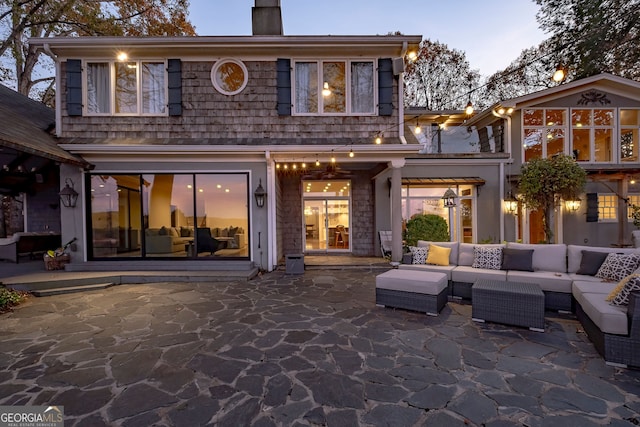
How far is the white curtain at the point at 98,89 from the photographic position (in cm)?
725

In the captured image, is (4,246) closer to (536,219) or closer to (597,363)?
(597,363)

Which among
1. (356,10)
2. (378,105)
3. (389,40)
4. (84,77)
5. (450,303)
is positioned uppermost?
(356,10)

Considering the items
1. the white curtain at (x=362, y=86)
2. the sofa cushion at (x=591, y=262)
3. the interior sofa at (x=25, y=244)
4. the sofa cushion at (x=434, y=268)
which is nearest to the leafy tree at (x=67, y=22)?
the interior sofa at (x=25, y=244)

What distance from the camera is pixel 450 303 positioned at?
491cm

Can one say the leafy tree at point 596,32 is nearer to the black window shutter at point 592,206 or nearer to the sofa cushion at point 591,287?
the black window shutter at point 592,206

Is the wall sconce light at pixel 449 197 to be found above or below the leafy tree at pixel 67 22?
below

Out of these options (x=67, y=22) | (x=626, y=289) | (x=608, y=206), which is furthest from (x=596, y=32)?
(x=67, y=22)

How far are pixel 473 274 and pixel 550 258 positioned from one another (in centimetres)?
127

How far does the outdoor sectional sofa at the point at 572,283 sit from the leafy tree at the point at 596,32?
28.2 feet

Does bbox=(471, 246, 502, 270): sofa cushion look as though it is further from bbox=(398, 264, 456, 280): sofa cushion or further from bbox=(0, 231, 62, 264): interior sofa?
bbox=(0, 231, 62, 264): interior sofa

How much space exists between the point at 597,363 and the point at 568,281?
67.3 inches

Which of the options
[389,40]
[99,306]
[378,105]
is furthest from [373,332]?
[389,40]

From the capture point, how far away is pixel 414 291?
4.34 m

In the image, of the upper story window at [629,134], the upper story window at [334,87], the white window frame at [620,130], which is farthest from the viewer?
the upper story window at [629,134]
